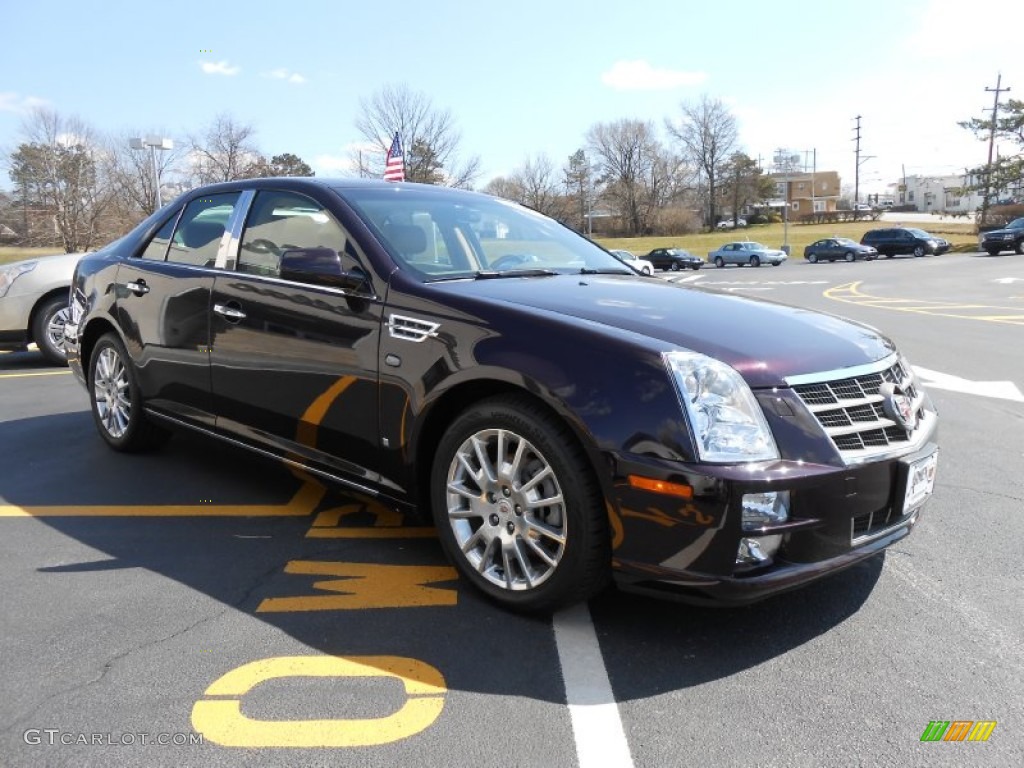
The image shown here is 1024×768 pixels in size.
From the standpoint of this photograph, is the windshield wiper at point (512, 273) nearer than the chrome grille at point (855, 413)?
No

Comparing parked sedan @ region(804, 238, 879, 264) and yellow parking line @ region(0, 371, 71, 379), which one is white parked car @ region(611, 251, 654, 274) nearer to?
yellow parking line @ region(0, 371, 71, 379)

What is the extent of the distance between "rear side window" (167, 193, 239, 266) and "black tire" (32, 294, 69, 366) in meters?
4.88

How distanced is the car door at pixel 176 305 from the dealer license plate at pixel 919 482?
10.5ft

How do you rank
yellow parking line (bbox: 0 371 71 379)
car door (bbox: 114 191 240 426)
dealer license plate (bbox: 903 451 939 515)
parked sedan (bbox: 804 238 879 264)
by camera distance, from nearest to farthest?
dealer license plate (bbox: 903 451 939 515) < car door (bbox: 114 191 240 426) < yellow parking line (bbox: 0 371 71 379) < parked sedan (bbox: 804 238 879 264)

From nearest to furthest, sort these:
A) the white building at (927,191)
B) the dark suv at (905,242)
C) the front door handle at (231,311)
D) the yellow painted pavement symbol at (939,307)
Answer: the front door handle at (231,311)
the yellow painted pavement symbol at (939,307)
the dark suv at (905,242)
the white building at (927,191)

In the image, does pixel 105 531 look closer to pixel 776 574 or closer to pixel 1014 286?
pixel 776 574

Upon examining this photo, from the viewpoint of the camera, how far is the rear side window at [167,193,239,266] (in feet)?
13.5

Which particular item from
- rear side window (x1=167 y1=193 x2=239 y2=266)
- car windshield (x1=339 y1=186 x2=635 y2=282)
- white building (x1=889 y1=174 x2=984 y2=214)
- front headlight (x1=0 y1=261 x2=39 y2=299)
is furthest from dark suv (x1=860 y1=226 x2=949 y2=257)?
white building (x1=889 y1=174 x2=984 y2=214)

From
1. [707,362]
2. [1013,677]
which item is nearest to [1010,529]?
[1013,677]

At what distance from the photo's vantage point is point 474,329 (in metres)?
2.86

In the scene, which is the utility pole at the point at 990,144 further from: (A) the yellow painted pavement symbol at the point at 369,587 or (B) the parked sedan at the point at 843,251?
(A) the yellow painted pavement symbol at the point at 369,587

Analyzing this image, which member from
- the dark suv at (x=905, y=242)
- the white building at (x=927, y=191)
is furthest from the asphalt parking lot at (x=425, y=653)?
the white building at (x=927, y=191)

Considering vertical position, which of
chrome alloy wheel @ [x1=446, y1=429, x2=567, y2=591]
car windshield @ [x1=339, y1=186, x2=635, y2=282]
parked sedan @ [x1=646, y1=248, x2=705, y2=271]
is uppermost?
car windshield @ [x1=339, y1=186, x2=635, y2=282]

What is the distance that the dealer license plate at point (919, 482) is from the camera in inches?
105
